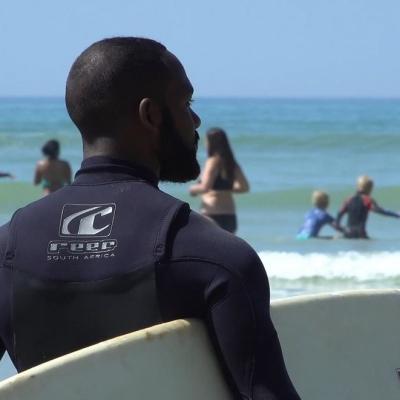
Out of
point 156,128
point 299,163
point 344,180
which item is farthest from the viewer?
point 299,163

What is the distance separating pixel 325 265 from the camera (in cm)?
1231

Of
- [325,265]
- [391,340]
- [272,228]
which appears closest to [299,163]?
[272,228]

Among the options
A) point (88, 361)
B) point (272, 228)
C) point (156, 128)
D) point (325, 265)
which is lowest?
point (272, 228)

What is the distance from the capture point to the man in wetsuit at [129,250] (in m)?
1.65

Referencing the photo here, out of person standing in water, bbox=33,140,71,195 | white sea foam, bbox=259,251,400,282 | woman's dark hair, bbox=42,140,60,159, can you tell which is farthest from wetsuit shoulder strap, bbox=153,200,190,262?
woman's dark hair, bbox=42,140,60,159

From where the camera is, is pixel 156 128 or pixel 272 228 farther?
pixel 272 228

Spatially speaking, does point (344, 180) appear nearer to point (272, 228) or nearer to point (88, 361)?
point (272, 228)

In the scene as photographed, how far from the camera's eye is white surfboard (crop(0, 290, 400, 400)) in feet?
5.37

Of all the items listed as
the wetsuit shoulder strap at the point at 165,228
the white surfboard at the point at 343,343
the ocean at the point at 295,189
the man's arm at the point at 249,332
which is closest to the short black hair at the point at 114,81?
the wetsuit shoulder strap at the point at 165,228

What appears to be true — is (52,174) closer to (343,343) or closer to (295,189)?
(343,343)

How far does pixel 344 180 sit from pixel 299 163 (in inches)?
133

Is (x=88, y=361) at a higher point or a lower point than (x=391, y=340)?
higher

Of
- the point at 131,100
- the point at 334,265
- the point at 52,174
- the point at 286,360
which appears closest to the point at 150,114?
the point at 131,100

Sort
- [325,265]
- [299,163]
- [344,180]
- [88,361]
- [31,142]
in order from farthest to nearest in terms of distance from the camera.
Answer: [31,142]
[299,163]
[344,180]
[325,265]
[88,361]
